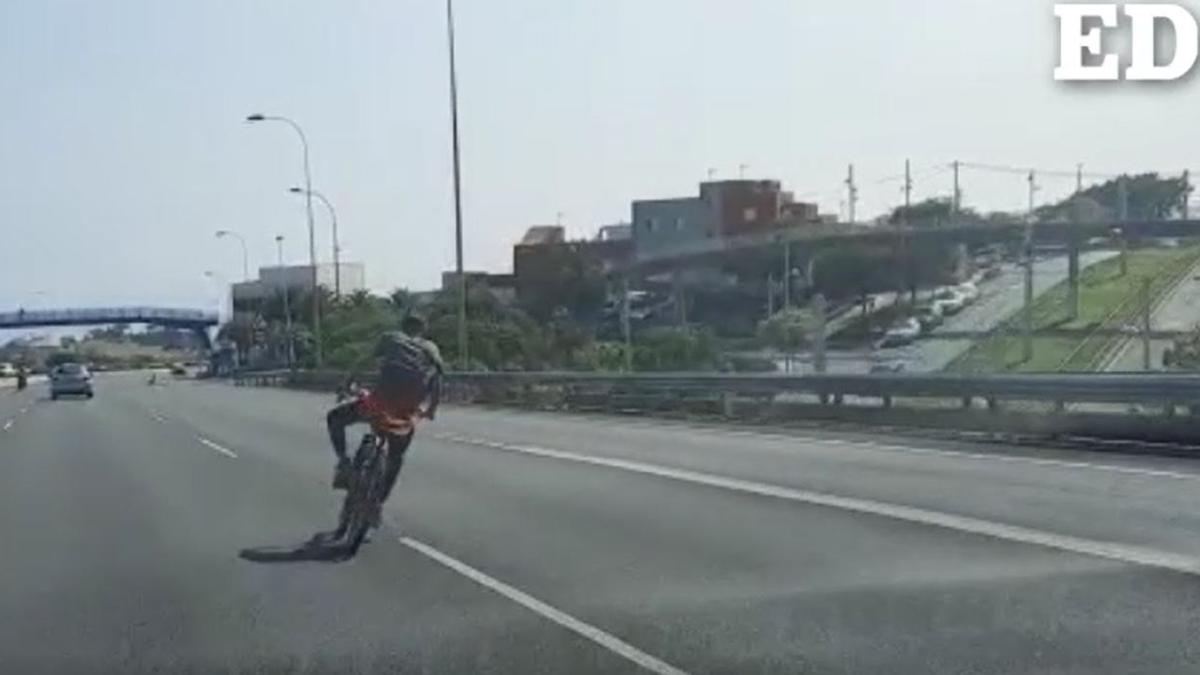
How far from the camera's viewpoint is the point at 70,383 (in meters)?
81.9

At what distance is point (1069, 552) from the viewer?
45.7 ft

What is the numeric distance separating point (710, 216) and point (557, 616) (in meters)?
76.5

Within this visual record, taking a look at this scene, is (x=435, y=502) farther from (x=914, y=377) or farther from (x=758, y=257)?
(x=758, y=257)

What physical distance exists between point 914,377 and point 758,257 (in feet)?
127

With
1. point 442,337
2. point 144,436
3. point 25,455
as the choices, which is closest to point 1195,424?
point 25,455

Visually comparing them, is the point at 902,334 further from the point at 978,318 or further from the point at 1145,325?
the point at 1145,325

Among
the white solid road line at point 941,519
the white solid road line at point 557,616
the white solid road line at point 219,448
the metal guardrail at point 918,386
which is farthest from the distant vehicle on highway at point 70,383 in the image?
the white solid road line at point 557,616

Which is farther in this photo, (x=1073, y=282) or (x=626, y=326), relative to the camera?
(x=626, y=326)

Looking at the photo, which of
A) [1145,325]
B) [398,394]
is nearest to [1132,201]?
[1145,325]

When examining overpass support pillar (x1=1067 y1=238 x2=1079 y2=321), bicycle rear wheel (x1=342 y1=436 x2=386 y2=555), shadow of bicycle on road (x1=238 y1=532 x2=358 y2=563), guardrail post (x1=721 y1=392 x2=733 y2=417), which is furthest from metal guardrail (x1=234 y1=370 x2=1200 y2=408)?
overpass support pillar (x1=1067 y1=238 x2=1079 y2=321)

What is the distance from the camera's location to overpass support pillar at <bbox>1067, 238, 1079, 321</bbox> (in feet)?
131

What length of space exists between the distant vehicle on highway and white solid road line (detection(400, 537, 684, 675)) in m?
68.9

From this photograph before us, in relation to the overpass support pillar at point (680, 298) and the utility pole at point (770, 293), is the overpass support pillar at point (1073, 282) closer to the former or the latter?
the utility pole at point (770, 293)

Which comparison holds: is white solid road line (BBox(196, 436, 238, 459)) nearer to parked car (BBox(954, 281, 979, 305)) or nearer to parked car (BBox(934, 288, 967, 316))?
parked car (BBox(934, 288, 967, 316))
